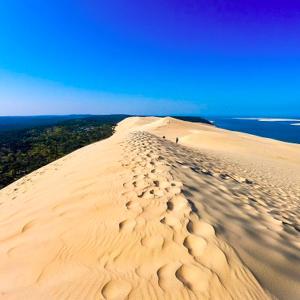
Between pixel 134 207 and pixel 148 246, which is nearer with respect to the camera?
pixel 148 246

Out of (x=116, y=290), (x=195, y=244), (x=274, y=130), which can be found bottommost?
(x=274, y=130)

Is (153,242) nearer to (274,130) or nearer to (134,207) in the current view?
Result: (134,207)

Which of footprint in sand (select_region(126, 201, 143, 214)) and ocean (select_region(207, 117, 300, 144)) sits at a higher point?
footprint in sand (select_region(126, 201, 143, 214))

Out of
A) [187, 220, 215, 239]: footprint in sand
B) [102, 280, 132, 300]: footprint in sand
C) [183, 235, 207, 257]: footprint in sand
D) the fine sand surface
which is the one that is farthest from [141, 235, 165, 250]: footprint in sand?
[102, 280, 132, 300]: footprint in sand

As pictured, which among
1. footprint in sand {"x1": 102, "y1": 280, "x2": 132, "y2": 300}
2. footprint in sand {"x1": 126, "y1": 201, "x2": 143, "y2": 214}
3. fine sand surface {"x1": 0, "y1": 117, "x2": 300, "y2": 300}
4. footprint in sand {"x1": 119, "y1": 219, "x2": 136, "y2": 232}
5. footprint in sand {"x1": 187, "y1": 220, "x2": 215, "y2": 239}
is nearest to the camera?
footprint in sand {"x1": 102, "y1": 280, "x2": 132, "y2": 300}

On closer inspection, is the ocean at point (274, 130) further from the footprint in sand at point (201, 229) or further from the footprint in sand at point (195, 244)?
the footprint in sand at point (195, 244)

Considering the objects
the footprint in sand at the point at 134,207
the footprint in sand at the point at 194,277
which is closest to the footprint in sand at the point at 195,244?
the footprint in sand at the point at 194,277

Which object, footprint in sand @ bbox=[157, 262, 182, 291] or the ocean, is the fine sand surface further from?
the ocean

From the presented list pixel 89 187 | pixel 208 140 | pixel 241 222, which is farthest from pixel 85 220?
pixel 208 140

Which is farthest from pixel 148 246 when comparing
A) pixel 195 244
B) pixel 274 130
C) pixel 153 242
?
pixel 274 130
